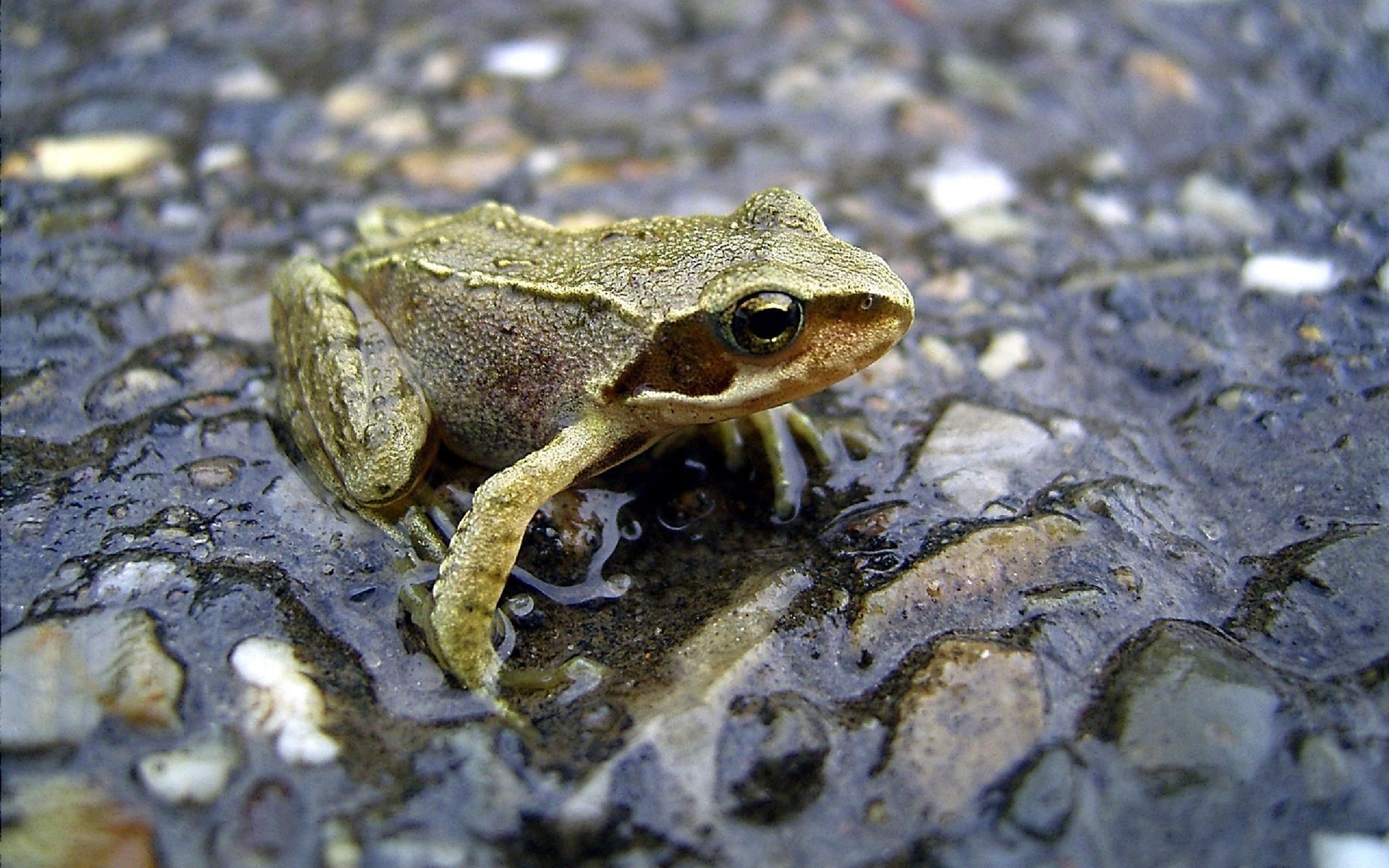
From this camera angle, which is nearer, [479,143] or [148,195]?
[148,195]

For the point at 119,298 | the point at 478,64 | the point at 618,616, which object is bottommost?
the point at 618,616

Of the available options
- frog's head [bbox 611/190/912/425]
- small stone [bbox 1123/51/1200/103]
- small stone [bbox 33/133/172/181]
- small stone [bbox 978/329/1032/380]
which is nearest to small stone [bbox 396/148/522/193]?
small stone [bbox 33/133/172/181]

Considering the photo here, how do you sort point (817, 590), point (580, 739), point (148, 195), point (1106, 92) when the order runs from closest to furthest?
point (580, 739)
point (817, 590)
point (148, 195)
point (1106, 92)

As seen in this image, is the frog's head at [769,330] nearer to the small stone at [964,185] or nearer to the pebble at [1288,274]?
the small stone at [964,185]

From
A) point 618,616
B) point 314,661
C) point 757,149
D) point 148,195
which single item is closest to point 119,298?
point 148,195

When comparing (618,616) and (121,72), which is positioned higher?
(121,72)

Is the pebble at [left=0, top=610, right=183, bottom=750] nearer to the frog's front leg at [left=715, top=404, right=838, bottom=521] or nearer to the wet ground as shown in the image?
the wet ground

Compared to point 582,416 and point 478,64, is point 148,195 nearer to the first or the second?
point 478,64
